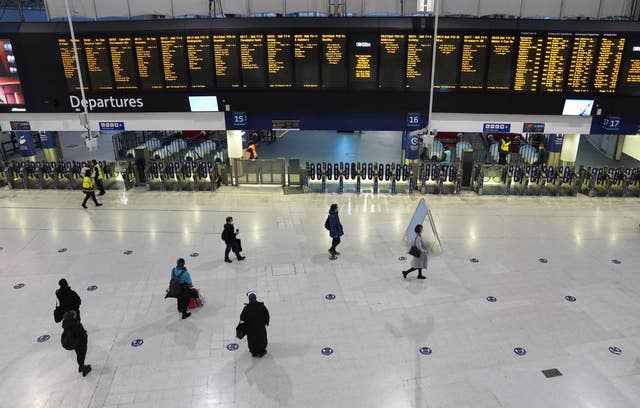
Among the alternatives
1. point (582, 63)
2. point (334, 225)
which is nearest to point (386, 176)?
point (334, 225)

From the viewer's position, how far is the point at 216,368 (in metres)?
7.04

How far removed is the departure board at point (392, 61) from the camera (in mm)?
12766

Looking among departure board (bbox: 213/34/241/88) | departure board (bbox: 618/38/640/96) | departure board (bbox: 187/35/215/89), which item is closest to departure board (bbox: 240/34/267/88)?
departure board (bbox: 213/34/241/88)

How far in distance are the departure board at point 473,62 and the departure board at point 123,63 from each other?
946 cm

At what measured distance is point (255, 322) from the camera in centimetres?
684

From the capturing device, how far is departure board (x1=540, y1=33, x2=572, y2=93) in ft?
41.3

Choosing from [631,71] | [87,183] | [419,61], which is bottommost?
[87,183]

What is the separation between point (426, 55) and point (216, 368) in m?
9.99

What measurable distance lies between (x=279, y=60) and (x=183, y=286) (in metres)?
7.66

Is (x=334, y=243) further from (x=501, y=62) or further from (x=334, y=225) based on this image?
(x=501, y=62)

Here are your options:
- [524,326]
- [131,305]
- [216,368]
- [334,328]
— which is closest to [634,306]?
[524,326]

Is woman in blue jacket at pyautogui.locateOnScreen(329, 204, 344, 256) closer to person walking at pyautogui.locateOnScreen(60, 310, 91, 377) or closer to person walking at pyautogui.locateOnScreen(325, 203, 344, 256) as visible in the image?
person walking at pyautogui.locateOnScreen(325, 203, 344, 256)

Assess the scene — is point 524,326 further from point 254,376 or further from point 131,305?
point 131,305

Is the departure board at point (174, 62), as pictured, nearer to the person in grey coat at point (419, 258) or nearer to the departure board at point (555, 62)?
the person in grey coat at point (419, 258)
